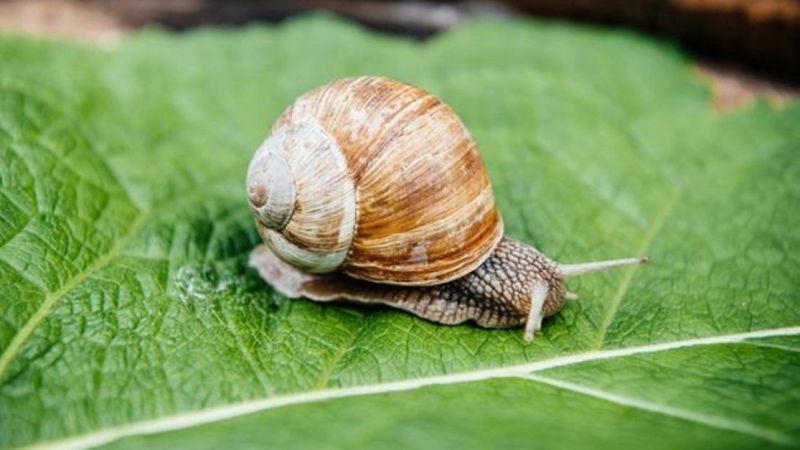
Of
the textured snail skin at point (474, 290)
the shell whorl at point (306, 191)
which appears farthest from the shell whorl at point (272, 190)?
Result: the textured snail skin at point (474, 290)

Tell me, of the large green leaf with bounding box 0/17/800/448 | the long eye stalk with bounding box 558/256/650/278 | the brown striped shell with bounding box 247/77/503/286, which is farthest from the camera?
the long eye stalk with bounding box 558/256/650/278

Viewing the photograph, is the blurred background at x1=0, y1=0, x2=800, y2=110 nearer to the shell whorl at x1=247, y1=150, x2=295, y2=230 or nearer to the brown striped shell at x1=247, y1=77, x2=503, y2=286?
the brown striped shell at x1=247, y1=77, x2=503, y2=286

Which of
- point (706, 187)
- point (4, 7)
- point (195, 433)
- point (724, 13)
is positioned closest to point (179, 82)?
point (4, 7)

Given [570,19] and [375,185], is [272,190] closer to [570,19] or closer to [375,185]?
[375,185]

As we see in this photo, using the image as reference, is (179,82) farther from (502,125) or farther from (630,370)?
(630,370)

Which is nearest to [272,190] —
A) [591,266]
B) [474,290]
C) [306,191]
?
[306,191]

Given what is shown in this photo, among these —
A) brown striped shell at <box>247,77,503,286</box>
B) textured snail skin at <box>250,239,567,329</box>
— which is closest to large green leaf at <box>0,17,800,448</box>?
textured snail skin at <box>250,239,567,329</box>
